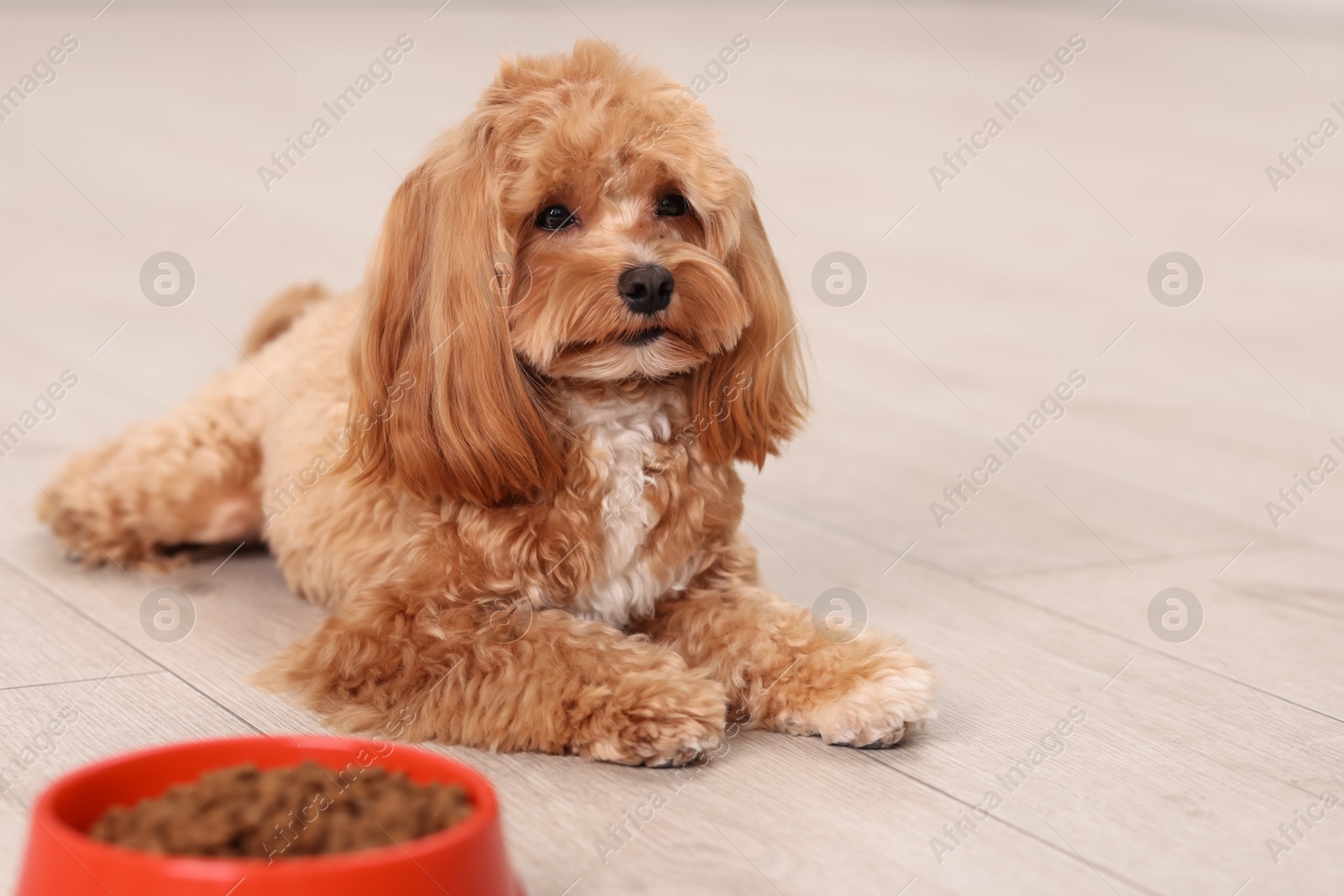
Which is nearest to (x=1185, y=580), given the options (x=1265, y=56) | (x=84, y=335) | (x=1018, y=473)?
(x=1018, y=473)

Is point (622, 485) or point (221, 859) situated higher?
point (622, 485)

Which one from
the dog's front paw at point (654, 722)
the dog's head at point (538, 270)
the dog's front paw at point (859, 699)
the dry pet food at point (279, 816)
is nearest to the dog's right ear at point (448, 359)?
the dog's head at point (538, 270)

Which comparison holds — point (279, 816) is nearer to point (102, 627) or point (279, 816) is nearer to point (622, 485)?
point (622, 485)

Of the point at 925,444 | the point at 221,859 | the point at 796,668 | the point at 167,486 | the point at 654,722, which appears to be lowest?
the point at 167,486

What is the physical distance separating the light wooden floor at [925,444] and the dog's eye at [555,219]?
1.04ft

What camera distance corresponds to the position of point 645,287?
81.7 inches

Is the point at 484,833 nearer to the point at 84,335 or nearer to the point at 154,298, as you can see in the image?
the point at 84,335

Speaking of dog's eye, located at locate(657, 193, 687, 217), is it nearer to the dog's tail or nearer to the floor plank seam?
the floor plank seam

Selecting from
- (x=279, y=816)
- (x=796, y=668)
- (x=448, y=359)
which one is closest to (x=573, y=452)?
(x=448, y=359)

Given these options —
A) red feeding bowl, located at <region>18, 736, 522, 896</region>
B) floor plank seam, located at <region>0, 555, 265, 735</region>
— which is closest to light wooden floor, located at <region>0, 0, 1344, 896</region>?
floor plank seam, located at <region>0, 555, 265, 735</region>

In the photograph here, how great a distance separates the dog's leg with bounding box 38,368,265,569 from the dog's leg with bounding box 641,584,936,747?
0.96m

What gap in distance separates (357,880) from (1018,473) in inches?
103

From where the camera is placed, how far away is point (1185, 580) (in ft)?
9.98

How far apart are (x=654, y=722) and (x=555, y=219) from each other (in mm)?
731
